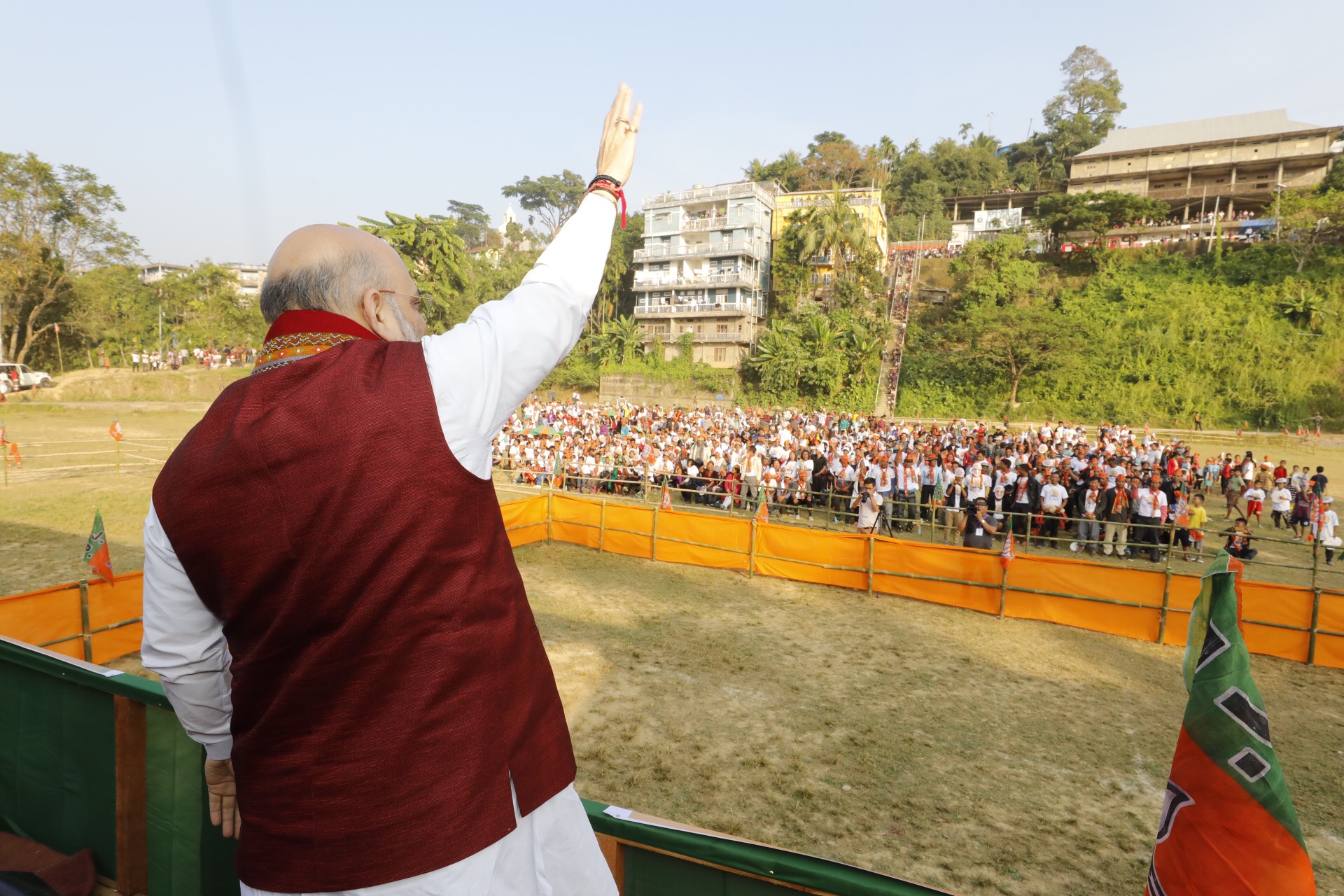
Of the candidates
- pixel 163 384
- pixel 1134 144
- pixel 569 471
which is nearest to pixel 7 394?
pixel 163 384

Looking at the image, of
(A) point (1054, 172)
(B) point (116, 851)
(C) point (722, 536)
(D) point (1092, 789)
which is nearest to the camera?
(B) point (116, 851)

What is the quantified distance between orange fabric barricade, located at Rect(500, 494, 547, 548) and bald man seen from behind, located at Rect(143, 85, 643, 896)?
11.6 m

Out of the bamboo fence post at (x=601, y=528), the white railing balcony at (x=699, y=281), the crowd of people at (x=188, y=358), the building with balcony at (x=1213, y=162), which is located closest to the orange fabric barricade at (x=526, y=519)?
the bamboo fence post at (x=601, y=528)

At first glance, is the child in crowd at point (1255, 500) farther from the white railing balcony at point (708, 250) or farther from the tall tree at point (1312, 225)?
→ the white railing balcony at point (708, 250)

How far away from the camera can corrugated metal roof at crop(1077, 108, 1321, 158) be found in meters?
44.8

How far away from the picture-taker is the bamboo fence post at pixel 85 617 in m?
7.20

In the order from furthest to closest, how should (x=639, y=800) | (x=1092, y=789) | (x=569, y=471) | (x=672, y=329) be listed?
(x=672, y=329), (x=569, y=471), (x=1092, y=789), (x=639, y=800)

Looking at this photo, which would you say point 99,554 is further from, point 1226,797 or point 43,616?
point 1226,797

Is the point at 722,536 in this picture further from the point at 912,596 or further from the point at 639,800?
the point at 639,800

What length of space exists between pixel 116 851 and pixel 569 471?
1584 cm

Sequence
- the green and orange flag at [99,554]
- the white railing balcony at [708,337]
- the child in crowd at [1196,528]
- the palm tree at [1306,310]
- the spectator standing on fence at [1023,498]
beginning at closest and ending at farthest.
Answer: the green and orange flag at [99,554], the child in crowd at [1196,528], the spectator standing on fence at [1023,498], the palm tree at [1306,310], the white railing balcony at [708,337]

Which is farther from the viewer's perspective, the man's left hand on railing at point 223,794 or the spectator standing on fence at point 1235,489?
the spectator standing on fence at point 1235,489

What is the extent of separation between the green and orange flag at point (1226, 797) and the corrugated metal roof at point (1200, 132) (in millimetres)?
57662

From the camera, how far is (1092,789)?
5668 millimetres
